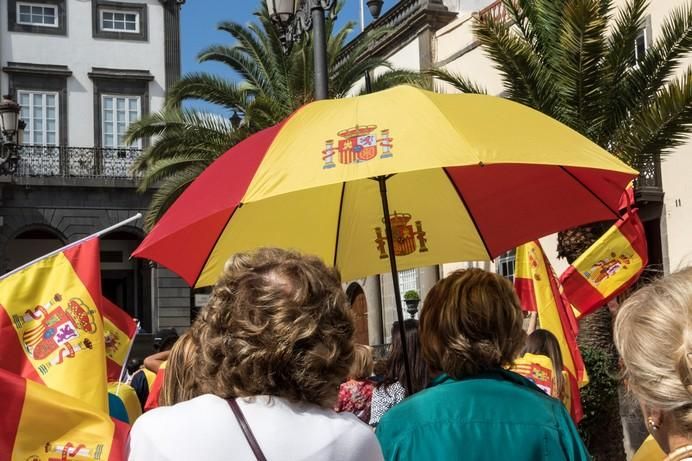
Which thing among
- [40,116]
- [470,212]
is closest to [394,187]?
[470,212]

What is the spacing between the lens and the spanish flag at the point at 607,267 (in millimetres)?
8859

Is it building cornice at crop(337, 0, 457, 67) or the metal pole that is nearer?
the metal pole

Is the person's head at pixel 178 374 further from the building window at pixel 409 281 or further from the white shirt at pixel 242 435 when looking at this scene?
the building window at pixel 409 281

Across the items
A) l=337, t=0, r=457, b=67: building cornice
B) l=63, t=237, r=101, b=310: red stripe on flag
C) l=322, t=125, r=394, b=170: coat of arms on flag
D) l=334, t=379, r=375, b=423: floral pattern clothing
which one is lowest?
l=334, t=379, r=375, b=423: floral pattern clothing

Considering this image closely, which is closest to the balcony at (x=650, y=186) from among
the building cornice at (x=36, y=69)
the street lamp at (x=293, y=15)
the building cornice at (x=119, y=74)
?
the street lamp at (x=293, y=15)

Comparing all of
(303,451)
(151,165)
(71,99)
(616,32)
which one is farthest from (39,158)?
(303,451)

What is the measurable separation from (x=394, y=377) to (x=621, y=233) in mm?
3304

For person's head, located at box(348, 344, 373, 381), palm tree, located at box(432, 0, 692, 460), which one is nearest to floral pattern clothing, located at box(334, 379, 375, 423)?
person's head, located at box(348, 344, 373, 381)

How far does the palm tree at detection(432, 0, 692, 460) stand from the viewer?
1492cm

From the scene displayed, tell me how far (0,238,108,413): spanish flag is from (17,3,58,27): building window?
35.6 meters

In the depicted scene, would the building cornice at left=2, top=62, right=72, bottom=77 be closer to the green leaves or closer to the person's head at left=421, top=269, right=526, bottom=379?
the green leaves

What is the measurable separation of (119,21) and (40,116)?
469 centimetres

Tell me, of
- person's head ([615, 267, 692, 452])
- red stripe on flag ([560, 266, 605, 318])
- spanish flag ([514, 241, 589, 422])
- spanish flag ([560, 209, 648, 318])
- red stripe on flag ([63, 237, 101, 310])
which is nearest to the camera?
person's head ([615, 267, 692, 452])

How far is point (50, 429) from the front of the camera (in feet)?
11.2
